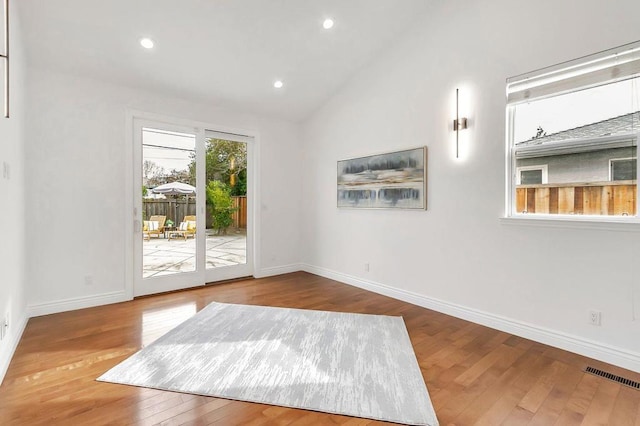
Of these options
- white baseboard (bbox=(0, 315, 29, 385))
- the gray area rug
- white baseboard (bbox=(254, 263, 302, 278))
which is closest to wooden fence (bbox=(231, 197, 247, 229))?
white baseboard (bbox=(254, 263, 302, 278))

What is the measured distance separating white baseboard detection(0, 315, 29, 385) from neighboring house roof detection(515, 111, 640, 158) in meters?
4.57

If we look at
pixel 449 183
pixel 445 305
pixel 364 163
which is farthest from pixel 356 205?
pixel 445 305

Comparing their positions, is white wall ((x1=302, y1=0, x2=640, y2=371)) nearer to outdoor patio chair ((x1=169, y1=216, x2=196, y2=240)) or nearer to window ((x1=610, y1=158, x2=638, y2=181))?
window ((x1=610, y1=158, x2=638, y2=181))

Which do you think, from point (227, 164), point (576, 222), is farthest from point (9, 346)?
point (576, 222)

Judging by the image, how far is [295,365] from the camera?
8.14ft

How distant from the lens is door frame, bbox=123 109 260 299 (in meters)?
4.07

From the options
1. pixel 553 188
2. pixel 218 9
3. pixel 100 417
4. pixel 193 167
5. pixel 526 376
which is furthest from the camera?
pixel 193 167

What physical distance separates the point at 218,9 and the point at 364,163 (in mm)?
2550

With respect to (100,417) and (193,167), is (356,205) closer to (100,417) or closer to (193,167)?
(193,167)

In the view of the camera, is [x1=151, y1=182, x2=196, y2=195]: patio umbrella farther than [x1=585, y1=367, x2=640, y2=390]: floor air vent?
Yes

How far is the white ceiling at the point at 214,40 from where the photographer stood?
3119mm

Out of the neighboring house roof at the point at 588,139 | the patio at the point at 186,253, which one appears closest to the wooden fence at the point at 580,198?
the neighboring house roof at the point at 588,139

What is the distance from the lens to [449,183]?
3670 millimetres

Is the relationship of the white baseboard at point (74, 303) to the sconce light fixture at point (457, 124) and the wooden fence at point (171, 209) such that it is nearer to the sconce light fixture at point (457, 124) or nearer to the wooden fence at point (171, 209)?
the wooden fence at point (171, 209)
